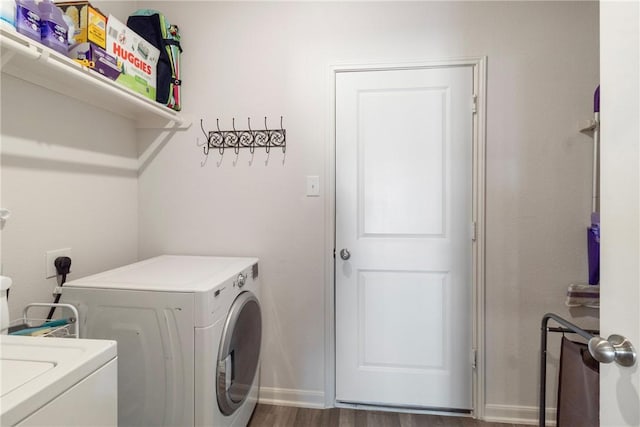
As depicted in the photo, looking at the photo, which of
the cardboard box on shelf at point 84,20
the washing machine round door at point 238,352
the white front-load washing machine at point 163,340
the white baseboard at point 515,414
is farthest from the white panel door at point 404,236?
the cardboard box on shelf at point 84,20

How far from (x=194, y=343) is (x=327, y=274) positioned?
0.85 meters

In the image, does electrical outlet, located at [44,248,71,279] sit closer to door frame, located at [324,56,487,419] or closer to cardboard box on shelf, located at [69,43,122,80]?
cardboard box on shelf, located at [69,43,122,80]

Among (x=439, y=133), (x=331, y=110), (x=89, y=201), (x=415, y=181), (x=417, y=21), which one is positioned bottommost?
(x=89, y=201)

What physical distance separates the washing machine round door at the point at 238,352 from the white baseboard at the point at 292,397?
0.26 meters

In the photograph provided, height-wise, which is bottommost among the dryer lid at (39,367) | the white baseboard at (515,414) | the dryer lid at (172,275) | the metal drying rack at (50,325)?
the white baseboard at (515,414)

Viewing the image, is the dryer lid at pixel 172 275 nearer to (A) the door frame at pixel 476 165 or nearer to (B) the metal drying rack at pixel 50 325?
(B) the metal drying rack at pixel 50 325

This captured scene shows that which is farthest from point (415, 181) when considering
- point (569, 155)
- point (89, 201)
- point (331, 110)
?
point (89, 201)

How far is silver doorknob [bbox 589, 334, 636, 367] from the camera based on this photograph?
1.88 feet

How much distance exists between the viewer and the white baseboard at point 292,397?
185cm

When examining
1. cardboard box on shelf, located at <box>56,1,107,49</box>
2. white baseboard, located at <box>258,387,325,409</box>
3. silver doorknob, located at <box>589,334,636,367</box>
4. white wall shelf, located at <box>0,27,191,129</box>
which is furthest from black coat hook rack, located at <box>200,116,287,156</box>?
silver doorknob, located at <box>589,334,636,367</box>

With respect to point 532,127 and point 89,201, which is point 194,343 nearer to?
point 89,201

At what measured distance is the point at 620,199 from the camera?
2.02ft

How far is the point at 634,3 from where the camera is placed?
1.88ft

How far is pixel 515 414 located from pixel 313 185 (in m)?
1.72
